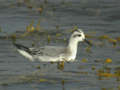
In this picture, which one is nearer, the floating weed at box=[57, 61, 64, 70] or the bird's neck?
the floating weed at box=[57, 61, 64, 70]

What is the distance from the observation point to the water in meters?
17.8

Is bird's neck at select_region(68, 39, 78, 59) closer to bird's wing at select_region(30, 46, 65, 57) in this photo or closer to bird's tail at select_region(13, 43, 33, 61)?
bird's wing at select_region(30, 46, 65, 57)

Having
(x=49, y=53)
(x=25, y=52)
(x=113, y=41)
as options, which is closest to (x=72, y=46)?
(x=49, y=53)

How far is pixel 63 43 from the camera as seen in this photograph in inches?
909

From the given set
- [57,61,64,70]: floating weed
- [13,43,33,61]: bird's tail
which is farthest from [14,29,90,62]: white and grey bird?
[57,61,64,70]: floating weed

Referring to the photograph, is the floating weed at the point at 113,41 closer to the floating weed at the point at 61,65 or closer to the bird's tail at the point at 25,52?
the floating weed at the point at 61,65

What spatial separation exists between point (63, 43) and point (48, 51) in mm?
2300

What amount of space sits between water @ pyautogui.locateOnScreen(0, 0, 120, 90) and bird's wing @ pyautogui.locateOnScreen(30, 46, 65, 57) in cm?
37

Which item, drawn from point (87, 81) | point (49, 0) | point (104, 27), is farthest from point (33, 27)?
point (87, 81)

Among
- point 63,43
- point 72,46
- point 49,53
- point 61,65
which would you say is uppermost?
point 63,43

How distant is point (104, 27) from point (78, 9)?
3133 mm

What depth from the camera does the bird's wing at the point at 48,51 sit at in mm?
20859

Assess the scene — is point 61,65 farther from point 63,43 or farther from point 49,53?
point 63,43

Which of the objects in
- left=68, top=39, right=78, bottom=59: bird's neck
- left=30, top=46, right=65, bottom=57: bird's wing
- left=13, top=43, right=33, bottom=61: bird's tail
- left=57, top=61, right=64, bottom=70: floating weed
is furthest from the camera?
left=68, top=39, right=78, bottom=59: bird's neck
